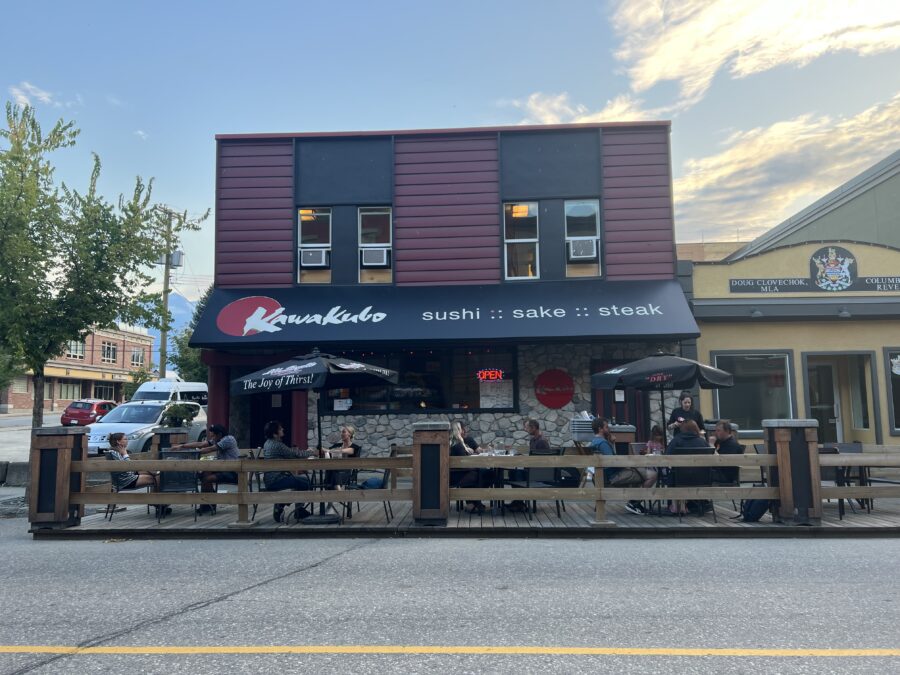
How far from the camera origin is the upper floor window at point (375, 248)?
15.9 m

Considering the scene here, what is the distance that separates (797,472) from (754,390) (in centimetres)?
708

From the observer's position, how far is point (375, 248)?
15898 mm

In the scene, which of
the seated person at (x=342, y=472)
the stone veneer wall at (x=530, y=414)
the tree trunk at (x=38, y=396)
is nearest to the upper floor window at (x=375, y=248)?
the stone veneer wall at (x=530, y=414)

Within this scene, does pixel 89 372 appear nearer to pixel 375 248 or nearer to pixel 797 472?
pixel 375 248

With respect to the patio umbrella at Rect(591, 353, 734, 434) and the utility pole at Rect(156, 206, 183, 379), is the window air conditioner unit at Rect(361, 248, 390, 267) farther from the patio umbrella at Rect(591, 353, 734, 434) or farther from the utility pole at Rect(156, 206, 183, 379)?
the patio umbrella at Rect(591, 353, 734, 434)

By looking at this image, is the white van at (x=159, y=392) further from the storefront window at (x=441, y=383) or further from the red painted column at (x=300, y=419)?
the storefront window at (x=441, y=383)

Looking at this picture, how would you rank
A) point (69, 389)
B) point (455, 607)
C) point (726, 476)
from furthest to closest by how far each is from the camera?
Answer: 1. point (69, 389)
2. point (726, 476)
3. point (455, 607)

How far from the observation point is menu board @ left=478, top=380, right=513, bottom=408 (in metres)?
15.1

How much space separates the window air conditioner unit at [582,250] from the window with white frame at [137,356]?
67687mm

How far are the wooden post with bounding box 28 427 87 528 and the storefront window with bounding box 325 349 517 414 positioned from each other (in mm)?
6773

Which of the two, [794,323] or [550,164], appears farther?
[550,164]

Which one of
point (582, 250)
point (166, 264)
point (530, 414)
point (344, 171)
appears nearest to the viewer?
point (530, 414)

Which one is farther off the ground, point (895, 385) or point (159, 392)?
point (159, 392)

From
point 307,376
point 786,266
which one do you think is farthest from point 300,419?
point 786,266
